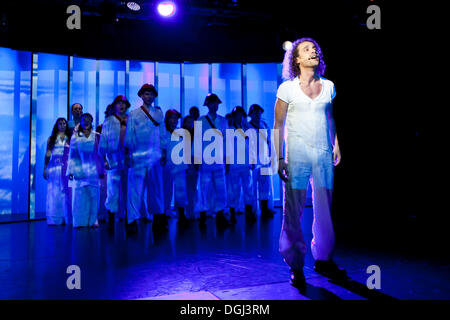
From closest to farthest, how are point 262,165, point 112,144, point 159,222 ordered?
point 159,222
point 112,144
point 262,165

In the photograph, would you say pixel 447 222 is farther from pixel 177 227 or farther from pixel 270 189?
A: pixel 177 227

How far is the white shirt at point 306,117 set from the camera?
240cm

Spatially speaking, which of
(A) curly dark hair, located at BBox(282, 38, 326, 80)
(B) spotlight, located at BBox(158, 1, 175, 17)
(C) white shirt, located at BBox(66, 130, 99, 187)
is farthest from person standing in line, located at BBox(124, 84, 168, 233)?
(A) curly dark hair, located at BBox(282, 38, 326, 80)

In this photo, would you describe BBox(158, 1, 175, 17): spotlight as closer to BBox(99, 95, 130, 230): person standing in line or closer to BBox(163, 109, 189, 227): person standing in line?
BBox(163, 109, 189, 227): person standing in line

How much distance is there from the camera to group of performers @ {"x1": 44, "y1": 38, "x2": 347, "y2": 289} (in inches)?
94.6

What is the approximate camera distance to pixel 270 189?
622 cm

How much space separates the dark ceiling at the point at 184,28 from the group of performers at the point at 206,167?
158 cm

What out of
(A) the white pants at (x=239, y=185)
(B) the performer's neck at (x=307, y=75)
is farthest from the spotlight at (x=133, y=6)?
(B) the performer's neck at (x=307, y=75)

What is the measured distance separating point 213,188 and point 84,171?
1850 millimetres

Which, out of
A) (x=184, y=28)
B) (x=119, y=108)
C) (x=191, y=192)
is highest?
(x=184, y=28)

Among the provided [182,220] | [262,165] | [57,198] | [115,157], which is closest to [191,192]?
[182,220]

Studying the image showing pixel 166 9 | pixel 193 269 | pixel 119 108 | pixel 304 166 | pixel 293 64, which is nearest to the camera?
pixel 304 166

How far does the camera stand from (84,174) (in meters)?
5.04

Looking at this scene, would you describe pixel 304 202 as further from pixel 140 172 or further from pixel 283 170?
pixel 140 172
